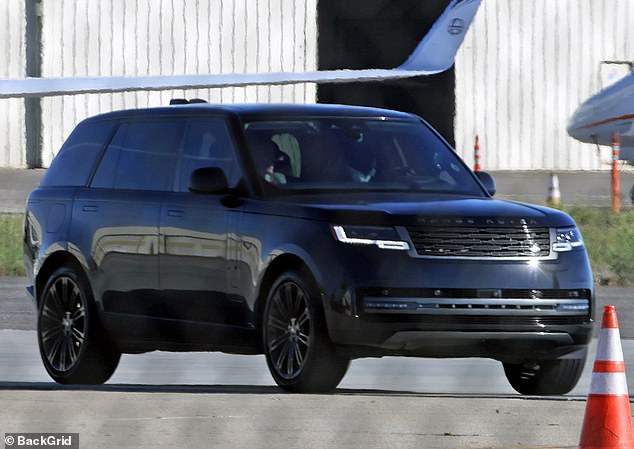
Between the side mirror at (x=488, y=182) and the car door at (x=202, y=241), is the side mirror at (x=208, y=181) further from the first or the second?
the side mirror at (x=488, y=182)

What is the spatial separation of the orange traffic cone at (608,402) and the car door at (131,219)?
118 inches

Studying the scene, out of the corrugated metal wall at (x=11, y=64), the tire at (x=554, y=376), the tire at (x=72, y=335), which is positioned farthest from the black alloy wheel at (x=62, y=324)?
the corrugated metal wall at (x=11, y=64)

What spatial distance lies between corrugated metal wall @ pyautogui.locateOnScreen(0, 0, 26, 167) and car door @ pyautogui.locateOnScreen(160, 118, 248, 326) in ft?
80.6

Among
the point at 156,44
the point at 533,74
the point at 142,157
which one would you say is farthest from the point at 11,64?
the point at 142,157

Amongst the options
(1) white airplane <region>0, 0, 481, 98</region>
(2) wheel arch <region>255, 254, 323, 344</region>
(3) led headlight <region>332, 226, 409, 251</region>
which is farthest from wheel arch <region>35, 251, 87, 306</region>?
(1) white airplane <region>0, 0, 481, 98</region>

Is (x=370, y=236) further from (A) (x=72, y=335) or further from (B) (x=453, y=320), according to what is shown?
(A) (x=72, y=335)

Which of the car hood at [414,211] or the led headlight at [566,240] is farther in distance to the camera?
the led headlight at [566,240]

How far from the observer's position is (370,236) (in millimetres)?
9148

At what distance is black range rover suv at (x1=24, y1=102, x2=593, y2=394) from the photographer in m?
9.12

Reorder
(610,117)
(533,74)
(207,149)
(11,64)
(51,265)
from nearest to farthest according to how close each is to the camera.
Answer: (207,149) → (51,265) → (610,117) → (533,74) → (11,64)

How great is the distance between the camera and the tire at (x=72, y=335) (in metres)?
10.3

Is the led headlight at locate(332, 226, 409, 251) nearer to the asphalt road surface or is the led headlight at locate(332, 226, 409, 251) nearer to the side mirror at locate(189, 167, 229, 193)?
the asphalt road surface

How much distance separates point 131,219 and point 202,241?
1.82 feet

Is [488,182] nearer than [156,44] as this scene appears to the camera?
Yes
